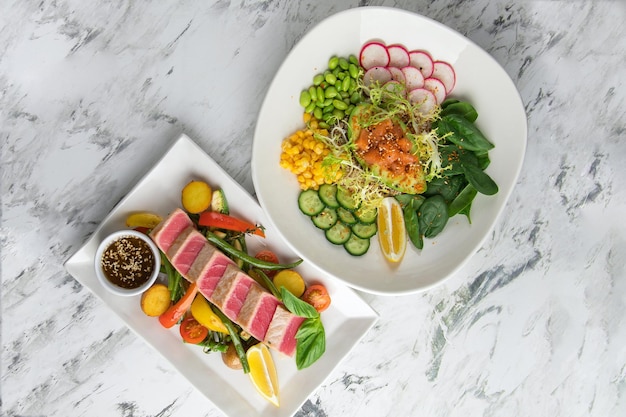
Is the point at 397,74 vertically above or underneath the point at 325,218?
above

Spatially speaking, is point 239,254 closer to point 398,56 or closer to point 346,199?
point 346,199

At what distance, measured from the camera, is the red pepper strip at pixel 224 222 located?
2.72 metres

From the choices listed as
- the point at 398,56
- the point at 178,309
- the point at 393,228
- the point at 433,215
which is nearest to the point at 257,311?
the point at 178,309

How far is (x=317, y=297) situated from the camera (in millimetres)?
2785

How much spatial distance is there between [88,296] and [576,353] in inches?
105

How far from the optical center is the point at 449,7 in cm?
283

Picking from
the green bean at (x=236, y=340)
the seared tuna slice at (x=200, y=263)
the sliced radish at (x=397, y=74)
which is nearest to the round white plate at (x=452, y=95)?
the sliced radish at (x=397, y=74)

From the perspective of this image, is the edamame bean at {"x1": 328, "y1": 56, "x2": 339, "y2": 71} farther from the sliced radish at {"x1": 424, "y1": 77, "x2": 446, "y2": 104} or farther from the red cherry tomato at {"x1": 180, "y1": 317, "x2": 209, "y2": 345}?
the red cherry tomato at {"x1": 180, "y1": 317, "x2": 209, "y2": 345}

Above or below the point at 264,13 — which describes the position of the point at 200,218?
below

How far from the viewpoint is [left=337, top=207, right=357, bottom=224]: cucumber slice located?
2763 mm

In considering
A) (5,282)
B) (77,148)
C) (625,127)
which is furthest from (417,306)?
(5,282)

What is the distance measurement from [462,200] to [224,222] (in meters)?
1.18

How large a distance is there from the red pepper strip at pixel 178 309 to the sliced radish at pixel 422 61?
60.6 inches

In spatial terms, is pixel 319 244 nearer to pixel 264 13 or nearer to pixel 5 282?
pixel 264 13
